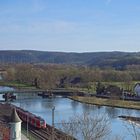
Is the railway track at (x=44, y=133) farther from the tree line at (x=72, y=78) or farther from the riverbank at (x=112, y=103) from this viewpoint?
the tree line at (x=72, y=78)

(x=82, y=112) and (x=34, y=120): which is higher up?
(x=34, y=120)

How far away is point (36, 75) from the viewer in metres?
56.2

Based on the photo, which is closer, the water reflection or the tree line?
the water reflection

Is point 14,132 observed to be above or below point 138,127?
above

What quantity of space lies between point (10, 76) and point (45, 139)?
42.9 meters

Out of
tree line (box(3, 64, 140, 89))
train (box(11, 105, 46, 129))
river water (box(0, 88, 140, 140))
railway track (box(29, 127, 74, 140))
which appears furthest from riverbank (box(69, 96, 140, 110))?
railway track (box(29, 127, 74, 140))

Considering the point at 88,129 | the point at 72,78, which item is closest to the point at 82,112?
the point at 88,129

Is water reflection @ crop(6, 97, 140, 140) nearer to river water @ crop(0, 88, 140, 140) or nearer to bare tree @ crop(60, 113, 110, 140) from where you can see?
river water @ crop(0, 88, 140, 140)

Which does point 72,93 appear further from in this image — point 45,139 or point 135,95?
point 45,139

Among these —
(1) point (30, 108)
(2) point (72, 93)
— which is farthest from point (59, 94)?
(1) point (30, 108)

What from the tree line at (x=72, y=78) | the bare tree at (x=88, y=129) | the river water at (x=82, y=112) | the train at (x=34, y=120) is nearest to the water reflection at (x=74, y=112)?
the river water at (x=82, y=112)

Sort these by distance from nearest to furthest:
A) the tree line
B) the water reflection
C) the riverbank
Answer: the water reflection, the riverbank, the tree line

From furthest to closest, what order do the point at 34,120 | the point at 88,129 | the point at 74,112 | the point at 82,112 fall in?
the point at 74,112
the point at 82,112
the point at 34,120
the point at 88,129

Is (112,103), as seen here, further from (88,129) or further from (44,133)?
(88,129)
